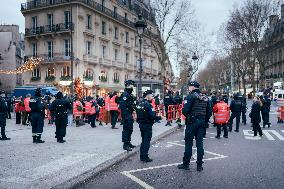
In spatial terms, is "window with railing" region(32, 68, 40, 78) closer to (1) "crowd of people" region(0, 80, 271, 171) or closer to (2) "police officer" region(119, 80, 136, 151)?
(1) "crowd of people" region(0, 80, 271, 171)

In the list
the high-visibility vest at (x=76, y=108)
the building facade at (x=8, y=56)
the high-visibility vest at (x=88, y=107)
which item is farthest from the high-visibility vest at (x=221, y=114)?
the building facade at (x=8, y=56)

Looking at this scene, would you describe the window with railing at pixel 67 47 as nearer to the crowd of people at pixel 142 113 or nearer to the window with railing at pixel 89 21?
the window with railing at pixel 89 21

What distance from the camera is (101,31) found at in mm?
49625

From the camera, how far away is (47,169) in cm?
777

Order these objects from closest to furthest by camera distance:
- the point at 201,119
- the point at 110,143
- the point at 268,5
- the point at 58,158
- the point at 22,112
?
1. the point at 201,119
2. the point at 58,158
3. the point at 110,143
4. the point at 22,112
5. the point at 268,5

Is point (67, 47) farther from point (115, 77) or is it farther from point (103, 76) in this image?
point (115, 77)

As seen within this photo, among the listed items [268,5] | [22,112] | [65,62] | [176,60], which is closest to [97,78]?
[65,62]

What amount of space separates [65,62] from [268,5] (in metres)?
24.6

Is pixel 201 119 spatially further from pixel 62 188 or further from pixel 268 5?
pixel 268 5

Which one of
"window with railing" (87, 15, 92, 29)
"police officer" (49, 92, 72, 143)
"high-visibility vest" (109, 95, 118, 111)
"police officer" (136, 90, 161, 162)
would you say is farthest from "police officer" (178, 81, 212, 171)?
"window with railing" (87, 15, 92, 29)

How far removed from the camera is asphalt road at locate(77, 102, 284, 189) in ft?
22.2

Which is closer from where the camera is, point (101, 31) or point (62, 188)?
point (62, 188)

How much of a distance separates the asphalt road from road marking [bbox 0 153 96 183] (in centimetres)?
90

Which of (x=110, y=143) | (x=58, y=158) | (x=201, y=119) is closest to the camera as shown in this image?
(x=201, y=119)
